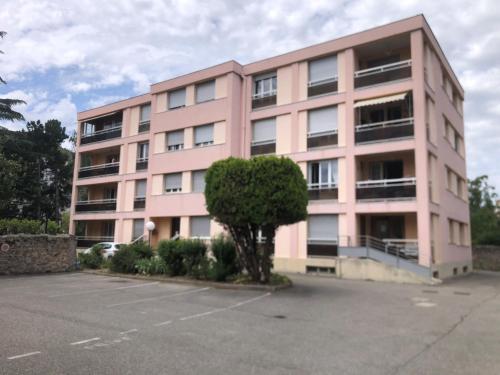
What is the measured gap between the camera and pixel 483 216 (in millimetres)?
40969

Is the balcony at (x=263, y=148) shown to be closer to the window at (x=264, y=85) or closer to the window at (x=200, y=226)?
the window at (x=264, y=85)

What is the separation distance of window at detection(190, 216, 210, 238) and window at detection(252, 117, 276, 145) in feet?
18.9

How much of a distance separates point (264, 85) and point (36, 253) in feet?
51.9

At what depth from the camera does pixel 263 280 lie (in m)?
15.5

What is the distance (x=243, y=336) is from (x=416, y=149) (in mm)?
15291

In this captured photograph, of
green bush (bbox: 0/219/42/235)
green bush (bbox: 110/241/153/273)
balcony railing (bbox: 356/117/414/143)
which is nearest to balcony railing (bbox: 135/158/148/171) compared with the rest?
green bush (bbox: 0/219/42/235)

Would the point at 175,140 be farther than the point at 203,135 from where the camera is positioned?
Yes

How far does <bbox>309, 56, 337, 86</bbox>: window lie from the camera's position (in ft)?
78.3

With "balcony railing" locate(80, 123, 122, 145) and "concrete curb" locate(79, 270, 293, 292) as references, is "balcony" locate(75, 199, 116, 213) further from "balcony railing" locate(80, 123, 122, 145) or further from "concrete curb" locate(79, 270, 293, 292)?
"concrete curb" locate(79, 270, 293, 292)

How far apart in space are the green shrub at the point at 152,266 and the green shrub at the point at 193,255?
1273 millimetres

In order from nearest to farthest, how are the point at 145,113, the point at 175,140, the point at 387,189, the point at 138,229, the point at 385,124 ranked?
the point at 387,189 < the point at 385,124 < the point at 175,140 < the point at 138,229 < the point at 145,113

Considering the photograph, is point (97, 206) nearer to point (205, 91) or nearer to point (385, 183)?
point (205, 91)

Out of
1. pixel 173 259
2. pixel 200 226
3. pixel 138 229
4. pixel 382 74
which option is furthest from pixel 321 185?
pixel 138 229

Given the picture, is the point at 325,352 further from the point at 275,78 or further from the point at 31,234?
the point at 275,78
